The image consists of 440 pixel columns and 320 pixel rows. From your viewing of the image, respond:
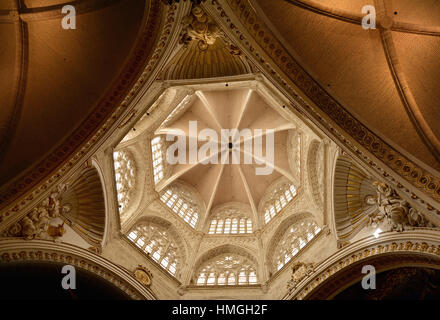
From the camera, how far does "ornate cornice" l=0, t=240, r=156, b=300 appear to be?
371 inches

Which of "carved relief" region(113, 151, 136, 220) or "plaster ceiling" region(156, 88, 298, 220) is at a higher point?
"plaster ceiling" region(156, 88, 298, 220)

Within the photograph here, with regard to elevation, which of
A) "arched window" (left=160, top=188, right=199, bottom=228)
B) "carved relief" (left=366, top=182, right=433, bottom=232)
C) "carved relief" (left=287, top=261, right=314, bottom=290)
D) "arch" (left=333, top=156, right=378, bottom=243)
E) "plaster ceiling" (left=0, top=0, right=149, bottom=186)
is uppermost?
→ "plaster ceiling" (left=0, top=0, right=149, bottom=186)

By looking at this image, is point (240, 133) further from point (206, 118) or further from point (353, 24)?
point (353, 24)

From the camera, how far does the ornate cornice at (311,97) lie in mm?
9555

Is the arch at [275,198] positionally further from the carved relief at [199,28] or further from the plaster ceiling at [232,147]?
the carved relief at [199,28]

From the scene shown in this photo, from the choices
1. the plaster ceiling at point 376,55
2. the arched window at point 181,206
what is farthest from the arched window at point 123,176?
the plaster ceiling at point 376,55

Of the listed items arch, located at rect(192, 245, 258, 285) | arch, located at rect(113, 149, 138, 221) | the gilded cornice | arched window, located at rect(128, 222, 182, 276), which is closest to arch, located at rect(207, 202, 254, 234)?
arch, located at rect(192, 245, 258, 285)

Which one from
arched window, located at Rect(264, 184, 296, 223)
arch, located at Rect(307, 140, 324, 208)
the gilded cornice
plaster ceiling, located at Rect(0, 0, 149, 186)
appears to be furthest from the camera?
arched window, located at Rect(264, 184, 296, 223)

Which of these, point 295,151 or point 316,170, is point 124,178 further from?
point 295,151

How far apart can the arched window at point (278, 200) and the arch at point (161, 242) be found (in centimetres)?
419

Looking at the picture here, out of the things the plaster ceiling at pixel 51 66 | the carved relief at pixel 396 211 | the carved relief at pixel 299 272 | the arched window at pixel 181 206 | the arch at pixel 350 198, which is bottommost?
the carved relief at pixel 299 272

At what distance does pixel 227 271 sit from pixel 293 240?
2.83 meters

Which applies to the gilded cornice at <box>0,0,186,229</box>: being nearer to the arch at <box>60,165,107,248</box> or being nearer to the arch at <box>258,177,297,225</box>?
the arch at <box>60,165,107,248</box>

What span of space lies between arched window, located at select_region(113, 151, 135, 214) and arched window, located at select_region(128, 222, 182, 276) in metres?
1.17
